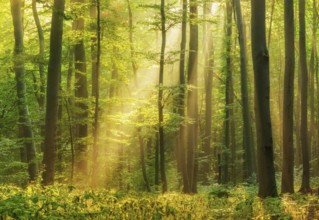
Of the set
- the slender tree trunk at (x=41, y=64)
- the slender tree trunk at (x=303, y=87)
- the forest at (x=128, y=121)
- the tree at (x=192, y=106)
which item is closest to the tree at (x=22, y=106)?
the forest at (x=128, y=121)

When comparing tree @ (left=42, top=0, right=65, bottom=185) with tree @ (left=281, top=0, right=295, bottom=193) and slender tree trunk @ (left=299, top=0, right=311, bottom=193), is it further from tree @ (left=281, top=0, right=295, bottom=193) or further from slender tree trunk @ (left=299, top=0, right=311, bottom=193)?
slender tree trunk @ (left=299, top=0, right=311, bottom=193)

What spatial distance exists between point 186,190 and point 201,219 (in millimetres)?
8163

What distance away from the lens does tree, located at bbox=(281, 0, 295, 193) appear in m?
11.2

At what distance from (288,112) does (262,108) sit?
2.63 m

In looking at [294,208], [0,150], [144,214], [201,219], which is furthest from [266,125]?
[0,150]

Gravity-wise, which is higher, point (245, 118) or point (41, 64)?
point (41, 64)

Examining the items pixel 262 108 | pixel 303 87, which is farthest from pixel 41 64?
pixel 303 87

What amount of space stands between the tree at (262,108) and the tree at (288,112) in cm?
228

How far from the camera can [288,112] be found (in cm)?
1140

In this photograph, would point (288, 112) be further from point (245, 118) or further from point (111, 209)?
point (245, 118)

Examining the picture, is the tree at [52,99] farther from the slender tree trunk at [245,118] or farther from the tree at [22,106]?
the slender tree trunk at [245,118]

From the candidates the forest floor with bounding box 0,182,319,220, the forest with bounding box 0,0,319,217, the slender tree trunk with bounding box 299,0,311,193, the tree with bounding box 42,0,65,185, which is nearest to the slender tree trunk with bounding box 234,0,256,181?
the forest with bounding box 0,0,319,217

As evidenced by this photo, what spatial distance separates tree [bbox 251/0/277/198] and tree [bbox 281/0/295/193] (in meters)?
2.28

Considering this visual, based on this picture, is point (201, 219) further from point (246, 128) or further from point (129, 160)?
point (129, 160)
